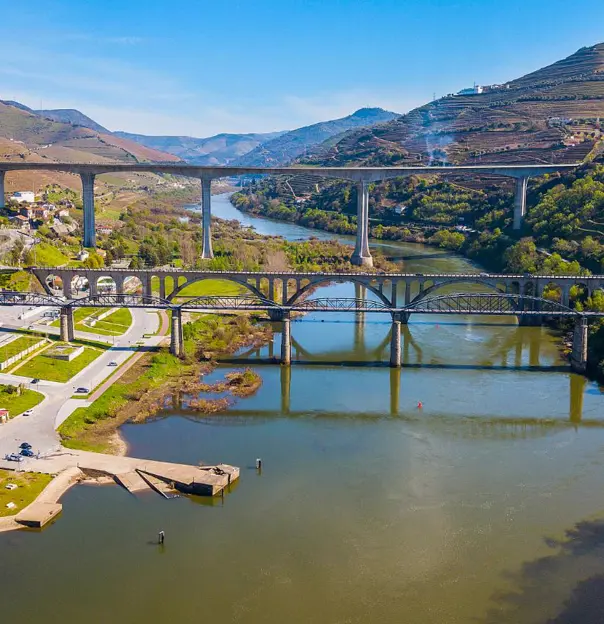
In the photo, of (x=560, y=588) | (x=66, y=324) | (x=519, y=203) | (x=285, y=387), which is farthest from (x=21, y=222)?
(x=560, y=588)

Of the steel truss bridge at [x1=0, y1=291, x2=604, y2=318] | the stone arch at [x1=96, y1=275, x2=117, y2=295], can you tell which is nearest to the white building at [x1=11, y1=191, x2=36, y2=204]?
the stone arch at [x1=96, y1=275, x2=117, y2=295]

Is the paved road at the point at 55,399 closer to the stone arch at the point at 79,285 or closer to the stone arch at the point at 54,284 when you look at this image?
the stone arch at the point at 54,284

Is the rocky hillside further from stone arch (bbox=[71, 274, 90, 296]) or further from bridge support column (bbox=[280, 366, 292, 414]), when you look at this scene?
bridge support column (bbox=[280, 366, 292, 414])

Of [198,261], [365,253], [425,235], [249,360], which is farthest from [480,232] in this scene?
[249,360]

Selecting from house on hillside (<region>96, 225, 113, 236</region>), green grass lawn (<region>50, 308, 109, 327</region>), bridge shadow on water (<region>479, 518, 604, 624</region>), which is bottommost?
bridge shadow on water (<region>479, 518, 604, 624</region>)

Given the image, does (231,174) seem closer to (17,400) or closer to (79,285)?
(79,285)

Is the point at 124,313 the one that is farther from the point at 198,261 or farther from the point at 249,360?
the point at 198,261
